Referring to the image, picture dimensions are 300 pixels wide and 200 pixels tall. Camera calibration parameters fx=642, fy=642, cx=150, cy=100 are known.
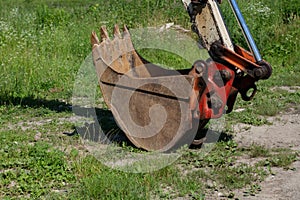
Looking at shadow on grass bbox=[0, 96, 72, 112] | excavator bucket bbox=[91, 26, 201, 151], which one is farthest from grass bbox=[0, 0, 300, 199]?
excavator bucket bbox=[91, 26, 201, 151]

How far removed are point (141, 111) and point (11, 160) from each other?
135 cm

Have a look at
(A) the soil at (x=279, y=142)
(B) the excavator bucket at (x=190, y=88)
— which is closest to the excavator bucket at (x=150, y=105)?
(B) the excavator bucket at (x=190, y=88)

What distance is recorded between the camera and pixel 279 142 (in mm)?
6770

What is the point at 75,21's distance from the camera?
12117 millimetres

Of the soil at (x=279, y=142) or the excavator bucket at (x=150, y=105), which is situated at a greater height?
the excavator bucket at (x=150, y=105)

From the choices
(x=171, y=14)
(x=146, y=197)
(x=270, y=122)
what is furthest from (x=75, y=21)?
(x=146, y=197)

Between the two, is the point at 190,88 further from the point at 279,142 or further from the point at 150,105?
the point at 279,142

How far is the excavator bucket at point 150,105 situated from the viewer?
239 inches

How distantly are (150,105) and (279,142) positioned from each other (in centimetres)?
150

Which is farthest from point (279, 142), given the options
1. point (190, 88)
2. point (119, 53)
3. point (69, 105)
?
point (69, 105)

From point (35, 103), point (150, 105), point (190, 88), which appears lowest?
point (35, 103)

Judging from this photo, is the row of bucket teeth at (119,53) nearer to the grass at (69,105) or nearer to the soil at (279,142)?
the grass at (69,105)

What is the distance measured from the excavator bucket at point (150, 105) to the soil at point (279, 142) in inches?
35.9

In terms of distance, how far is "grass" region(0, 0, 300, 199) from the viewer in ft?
18.1
